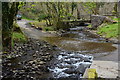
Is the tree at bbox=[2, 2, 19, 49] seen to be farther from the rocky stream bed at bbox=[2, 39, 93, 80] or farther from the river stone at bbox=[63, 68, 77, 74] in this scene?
the river stone at bbox=[63, 68, 77, 74]

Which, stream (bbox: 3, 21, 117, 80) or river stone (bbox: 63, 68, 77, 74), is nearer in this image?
stream (bbox: 3, 21, 117, 80)

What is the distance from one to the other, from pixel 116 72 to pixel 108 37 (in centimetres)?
1196

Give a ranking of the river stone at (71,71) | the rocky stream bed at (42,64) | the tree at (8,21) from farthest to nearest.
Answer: the tree at (8,21)
the river stone at (71,71)
the rocky stream bed at (42,64)

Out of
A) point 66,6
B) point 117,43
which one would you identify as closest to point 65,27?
point 66,6

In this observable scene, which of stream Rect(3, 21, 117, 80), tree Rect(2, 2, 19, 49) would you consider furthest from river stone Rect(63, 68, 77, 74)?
tree Rect(2, 2, 19, 49)

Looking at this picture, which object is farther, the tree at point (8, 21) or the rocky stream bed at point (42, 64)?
the tree at point (8, 21)

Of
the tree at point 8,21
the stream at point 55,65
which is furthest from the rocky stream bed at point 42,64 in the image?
the tree at point 8,21

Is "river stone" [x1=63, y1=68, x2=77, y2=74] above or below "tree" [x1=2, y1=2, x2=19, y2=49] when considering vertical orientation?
below

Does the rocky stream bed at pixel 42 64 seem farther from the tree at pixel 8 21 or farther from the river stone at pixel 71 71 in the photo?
the tree at pixel 8 21

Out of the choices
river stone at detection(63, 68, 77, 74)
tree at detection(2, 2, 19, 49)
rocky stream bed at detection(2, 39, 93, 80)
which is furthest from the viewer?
tree at detection(2, 2, 19, 49)

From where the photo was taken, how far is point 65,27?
90.5 feet

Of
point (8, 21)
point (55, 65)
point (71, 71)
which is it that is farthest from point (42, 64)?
point (8, 21)

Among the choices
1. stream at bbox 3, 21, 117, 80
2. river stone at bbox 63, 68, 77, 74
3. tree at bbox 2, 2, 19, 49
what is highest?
tree at bbox 2, 2, 19, 49

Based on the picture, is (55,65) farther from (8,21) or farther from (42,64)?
(8,21)
